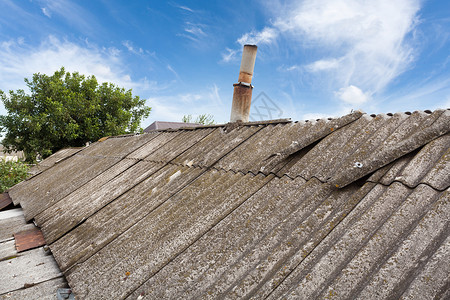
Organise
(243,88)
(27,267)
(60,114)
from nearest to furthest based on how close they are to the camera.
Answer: (27,267)
(243,88)
(60,114)

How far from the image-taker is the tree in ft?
65.6

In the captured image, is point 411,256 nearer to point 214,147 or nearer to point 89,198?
point 214,147

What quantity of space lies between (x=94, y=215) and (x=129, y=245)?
1.26 metres

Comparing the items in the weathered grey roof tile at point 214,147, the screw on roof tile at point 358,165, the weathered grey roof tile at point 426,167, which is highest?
the weathered grey roof tile at point 426,167

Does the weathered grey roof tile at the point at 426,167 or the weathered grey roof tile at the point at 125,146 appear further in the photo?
the weathered grey roof tile at the point at 125,146

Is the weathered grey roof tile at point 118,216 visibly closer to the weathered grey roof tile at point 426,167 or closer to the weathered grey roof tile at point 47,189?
the weathered grey roof tile at point 47,189

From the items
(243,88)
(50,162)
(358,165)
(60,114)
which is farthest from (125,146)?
(60,114)

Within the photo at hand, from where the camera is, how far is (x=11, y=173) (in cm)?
1272

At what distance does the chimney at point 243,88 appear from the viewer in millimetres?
6379

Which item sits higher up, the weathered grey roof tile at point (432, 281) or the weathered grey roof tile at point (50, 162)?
the weathered grey roof tile at point (432, 281)

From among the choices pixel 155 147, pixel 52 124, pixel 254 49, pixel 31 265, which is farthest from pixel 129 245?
pixel 52 124

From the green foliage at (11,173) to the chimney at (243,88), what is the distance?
452 inches

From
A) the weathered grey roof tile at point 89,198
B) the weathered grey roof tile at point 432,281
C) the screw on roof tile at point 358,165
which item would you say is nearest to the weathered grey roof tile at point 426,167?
the screw on roof tile at point 358,165

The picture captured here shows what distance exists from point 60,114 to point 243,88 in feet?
59.0
